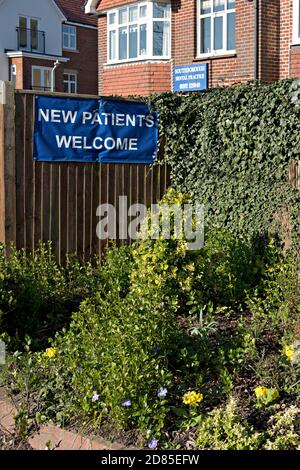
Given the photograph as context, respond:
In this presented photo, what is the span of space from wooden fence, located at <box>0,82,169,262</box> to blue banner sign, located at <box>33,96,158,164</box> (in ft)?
0.35

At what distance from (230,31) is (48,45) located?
80.9ft

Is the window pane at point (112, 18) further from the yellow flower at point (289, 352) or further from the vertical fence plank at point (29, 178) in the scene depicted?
the yellow flower at point (289, 352)

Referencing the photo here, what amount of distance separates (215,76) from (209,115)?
10.4m

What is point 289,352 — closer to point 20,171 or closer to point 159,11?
point 20,171

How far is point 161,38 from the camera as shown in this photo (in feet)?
69.7

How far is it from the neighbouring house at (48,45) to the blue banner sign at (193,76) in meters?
20.6

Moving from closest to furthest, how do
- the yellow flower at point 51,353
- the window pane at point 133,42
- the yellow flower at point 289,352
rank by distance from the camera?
the yellow flower at point 289,352, the yellow flower at point 51,353, the window pane at point 133,42

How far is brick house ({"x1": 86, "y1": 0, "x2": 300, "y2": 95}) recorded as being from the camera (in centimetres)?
1784

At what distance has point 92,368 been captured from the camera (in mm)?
4641

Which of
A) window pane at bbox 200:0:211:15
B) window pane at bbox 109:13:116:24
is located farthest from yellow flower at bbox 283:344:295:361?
window pane at bbox 109:13:116:24

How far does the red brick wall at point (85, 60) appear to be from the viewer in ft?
144

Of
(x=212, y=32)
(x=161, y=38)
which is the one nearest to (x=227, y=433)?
(x=212, y=32)

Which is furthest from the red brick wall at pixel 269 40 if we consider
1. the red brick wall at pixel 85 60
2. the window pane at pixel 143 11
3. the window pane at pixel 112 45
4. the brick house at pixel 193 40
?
the red brick wall at pixel 85 60

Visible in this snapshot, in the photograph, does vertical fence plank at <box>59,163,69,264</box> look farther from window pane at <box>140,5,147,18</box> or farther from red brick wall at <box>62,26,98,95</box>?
red brick wall at <box>62,26,98,95</box>
